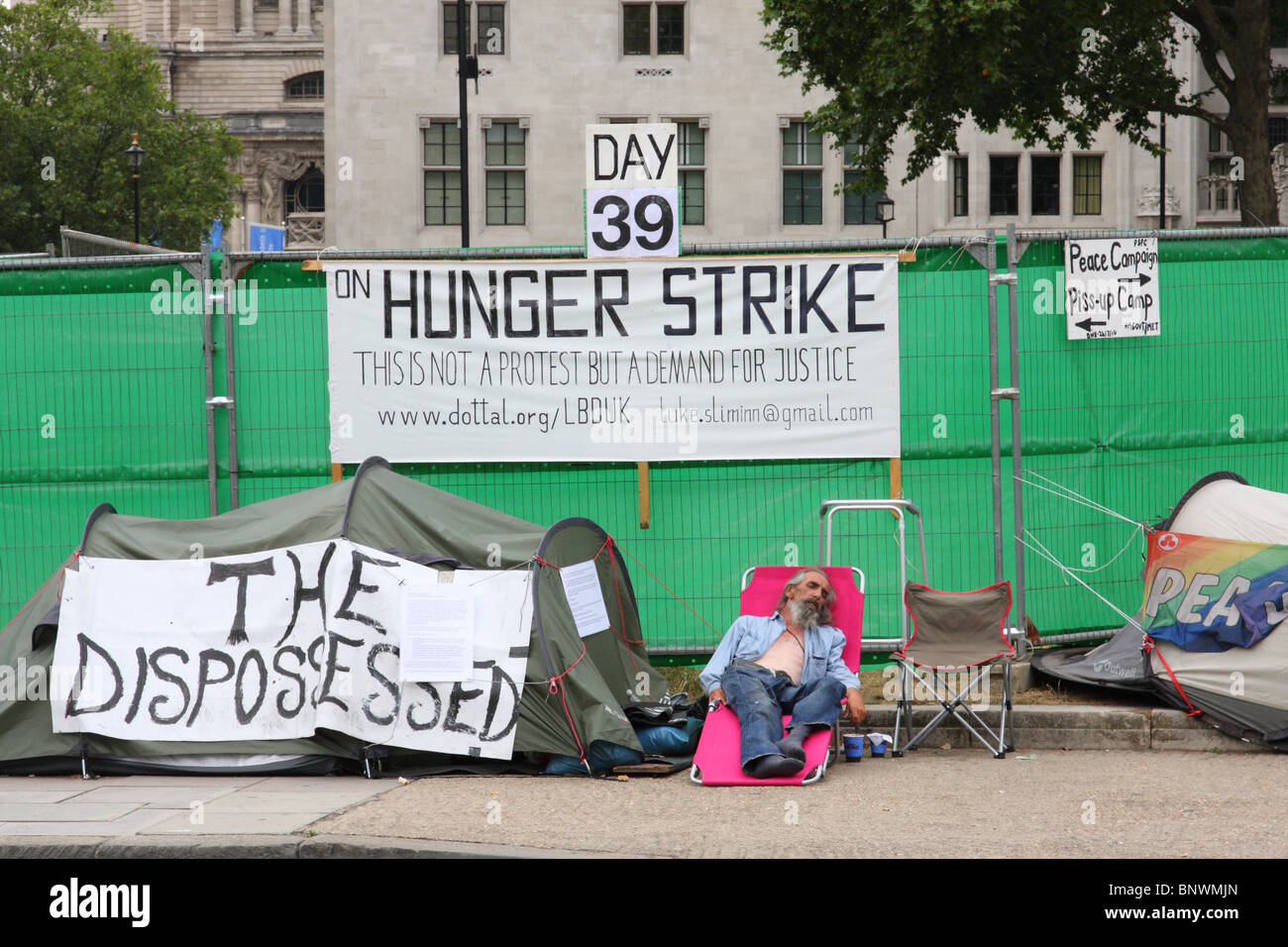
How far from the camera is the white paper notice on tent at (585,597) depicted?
8.07 m

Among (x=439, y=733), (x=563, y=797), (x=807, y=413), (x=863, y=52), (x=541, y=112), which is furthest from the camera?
(x=541, y=112)

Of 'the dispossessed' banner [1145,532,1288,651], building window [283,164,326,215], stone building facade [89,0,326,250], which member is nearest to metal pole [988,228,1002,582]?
'the dispossessed' banner [1145,532,1288,651]

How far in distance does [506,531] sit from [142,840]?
277 centimetres

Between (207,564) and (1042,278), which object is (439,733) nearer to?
(207,564)

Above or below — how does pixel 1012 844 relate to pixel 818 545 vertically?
below

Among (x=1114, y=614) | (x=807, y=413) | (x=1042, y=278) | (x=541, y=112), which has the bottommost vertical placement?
(x=1114, y=614)

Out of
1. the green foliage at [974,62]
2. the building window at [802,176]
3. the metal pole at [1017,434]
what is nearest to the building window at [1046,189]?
the building window at [802,176]

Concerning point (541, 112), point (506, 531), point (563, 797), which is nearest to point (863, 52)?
point (541, 112)

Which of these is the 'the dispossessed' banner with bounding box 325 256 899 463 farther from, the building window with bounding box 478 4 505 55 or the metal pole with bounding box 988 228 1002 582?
the building window with bounding box 478 4 505 55

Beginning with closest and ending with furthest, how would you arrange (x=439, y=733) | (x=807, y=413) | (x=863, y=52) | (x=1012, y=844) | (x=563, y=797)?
(x=1012, y=844), (x=563, y=797), (x=439, y=733), (x=807, y=413), (x=863, y=52)

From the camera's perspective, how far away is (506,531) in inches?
323

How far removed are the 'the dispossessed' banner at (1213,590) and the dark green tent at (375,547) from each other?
130 inches

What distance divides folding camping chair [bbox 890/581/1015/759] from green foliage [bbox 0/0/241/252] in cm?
3931

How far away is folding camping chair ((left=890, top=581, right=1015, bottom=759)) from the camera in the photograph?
26.5 feet
